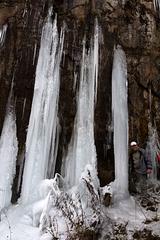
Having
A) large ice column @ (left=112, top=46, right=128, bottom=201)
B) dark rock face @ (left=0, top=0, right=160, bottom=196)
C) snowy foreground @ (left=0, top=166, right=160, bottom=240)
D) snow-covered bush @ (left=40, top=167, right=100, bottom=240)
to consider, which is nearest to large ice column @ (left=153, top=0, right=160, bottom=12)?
dark rock face @ (left=0, top=0, right=160, bottom=196)

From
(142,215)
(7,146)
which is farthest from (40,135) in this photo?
(142,215)

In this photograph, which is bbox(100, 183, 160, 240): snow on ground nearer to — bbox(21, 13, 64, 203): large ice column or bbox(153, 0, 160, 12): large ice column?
bbox(21, 13, 64, 203): large ice column

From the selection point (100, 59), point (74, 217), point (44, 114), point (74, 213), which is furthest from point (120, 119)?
point (74, 217)

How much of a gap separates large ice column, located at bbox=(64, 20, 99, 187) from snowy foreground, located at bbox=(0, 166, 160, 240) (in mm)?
408

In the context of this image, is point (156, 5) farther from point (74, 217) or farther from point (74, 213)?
point (74, 217)

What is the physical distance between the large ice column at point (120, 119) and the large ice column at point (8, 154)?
2.13 meters

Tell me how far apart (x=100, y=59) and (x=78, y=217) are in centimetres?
424

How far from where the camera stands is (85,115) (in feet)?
31.3

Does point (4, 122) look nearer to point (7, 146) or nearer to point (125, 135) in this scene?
point (7, 146)

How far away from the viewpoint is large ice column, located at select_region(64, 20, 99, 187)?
9.05 metres

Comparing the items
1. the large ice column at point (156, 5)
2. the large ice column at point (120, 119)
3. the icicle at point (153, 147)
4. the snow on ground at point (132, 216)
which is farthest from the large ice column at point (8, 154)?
the large ice column at point (156, 5)

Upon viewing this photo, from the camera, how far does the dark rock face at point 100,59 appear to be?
32.3 ft

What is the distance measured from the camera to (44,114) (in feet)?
30.5

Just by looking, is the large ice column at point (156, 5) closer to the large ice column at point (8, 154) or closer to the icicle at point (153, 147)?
the icicle at point (153, 147)
